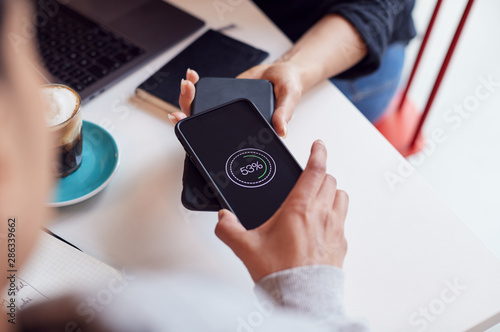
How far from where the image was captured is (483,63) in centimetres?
164

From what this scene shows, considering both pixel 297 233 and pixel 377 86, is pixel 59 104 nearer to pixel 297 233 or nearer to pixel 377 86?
pixel 297 233

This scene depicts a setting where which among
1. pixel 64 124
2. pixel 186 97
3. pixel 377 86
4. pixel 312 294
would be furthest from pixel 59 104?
pixel 377 86

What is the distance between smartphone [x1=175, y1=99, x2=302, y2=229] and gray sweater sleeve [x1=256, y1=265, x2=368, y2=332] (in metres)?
0.08

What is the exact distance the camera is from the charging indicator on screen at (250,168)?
1.73 feet

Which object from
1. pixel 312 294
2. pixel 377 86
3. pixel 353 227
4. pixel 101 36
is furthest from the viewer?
pixel 377 86

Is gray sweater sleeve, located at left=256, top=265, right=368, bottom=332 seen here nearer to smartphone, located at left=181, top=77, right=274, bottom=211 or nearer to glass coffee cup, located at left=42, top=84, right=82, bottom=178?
smartphone, located at left=181, top=77, right=274, bottom=211

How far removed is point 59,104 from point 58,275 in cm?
21

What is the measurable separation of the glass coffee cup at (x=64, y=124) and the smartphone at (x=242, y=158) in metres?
0.13

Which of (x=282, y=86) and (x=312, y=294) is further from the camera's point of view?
(x=282, y=86)

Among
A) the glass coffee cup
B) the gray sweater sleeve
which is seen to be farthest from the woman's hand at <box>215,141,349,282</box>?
the glass coffee cup

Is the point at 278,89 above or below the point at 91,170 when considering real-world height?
above

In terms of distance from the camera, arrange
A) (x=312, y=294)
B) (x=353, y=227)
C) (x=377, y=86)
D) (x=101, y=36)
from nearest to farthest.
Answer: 1. (x=312, y=294)
2. (x=353, y=227)
3. (x=101, y=36)
4. (x=377, y=86)

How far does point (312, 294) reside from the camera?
446 millimetres

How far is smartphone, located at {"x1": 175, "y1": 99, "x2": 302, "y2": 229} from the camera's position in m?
0.51
